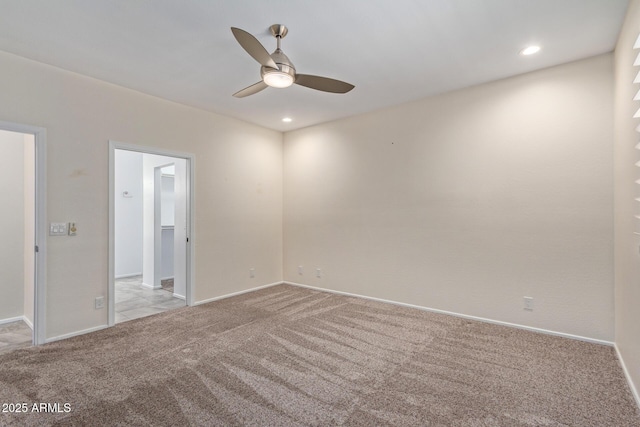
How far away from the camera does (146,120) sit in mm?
3693

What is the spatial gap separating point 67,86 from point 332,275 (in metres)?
3.98

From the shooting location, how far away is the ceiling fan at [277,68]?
201cm

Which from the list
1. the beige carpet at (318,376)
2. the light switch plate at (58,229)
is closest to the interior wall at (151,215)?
the beige carpet at (318,376)

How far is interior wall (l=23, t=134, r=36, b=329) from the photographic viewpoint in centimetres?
322

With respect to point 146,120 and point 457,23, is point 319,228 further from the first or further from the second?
point 457,23

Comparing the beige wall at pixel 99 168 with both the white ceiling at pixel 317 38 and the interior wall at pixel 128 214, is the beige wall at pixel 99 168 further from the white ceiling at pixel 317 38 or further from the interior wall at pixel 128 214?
the interior wall at pixel 128 214

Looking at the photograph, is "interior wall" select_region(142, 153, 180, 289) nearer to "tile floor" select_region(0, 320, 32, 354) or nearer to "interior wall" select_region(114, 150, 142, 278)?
"interior wall" select_region(114, 150, 142, 278)

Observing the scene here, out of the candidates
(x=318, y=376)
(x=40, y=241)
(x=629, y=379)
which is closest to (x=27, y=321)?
(x=40, y=241)

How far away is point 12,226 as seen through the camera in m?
3.66

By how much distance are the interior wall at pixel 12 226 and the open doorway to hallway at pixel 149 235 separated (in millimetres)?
1068

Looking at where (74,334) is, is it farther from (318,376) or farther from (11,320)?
(318,376)

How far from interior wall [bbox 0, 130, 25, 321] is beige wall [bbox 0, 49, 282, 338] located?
117 cm

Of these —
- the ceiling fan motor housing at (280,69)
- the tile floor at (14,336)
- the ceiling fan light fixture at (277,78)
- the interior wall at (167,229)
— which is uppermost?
the ceiling fan motor housing at (280,69)

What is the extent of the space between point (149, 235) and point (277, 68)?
435 cm
